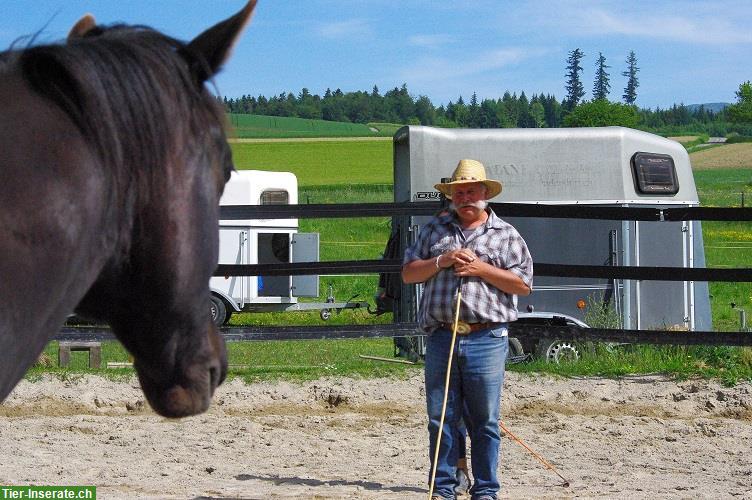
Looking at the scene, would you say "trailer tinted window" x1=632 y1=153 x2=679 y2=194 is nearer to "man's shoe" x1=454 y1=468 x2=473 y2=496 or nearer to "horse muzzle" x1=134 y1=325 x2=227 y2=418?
"man's shoe" x1=454 y1=468 x2=473 y2=496

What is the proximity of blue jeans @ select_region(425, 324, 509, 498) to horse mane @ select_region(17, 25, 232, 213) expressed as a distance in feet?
12.1

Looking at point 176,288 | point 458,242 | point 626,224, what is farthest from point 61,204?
point 626,224

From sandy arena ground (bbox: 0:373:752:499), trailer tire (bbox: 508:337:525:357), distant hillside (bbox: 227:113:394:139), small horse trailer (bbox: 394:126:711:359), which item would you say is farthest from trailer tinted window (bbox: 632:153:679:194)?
distant hillside (bbox: 227:113:394:139)

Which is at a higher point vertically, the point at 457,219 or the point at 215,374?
the point at 457,219

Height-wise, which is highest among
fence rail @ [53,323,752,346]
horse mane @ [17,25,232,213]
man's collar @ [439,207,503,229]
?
horse mane @ [17,25,232,213]

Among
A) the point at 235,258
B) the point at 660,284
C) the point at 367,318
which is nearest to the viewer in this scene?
the point at 660,284

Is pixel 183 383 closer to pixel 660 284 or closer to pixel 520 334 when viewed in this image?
pixel 520 334

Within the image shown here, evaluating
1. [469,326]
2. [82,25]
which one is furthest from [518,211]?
[82,25]

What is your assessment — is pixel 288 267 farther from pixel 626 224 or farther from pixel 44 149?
pixel 44 149

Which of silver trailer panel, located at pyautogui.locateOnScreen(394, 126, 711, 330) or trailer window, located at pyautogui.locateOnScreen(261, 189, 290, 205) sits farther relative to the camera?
trailer window, located at pyautogui.locateOnScreen(261, 189, 290, 205)

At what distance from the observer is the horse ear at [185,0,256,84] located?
1.74 m

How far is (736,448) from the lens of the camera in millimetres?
6789

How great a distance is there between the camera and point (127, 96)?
5.36 feet

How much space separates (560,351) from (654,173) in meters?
2.88
